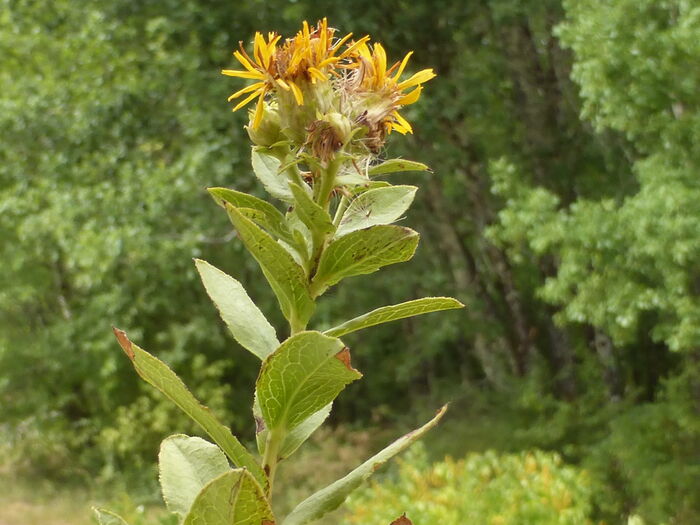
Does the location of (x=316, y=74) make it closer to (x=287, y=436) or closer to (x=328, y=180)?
(x=328, y=180)

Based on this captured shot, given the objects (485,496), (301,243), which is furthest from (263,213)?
(485,496)

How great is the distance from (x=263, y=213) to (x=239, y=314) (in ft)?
0.36

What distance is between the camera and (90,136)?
21.7 ft

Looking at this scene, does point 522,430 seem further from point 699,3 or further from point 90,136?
point 90,136

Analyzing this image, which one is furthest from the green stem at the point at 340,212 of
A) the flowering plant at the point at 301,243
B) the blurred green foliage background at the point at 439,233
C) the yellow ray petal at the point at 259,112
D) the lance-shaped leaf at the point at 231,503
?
the blurred green foliage background at the point at 439,233

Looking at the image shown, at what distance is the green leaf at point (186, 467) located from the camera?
770 mm

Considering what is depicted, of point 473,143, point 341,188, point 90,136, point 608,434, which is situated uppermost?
point 341,188

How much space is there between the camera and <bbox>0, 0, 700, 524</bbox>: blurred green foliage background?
4875 millimetres

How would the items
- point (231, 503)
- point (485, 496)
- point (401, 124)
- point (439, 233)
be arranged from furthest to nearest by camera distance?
point (439, 233), point (485, 496), point (401, 124), point (231, 503)

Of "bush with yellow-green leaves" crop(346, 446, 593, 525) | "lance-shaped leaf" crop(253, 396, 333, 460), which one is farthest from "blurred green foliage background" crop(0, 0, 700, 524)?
"lance-shaped leaf" crop(253, 396, 333, 460)

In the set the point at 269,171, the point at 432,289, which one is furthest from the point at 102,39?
the point at 269,171

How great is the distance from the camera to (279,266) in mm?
718

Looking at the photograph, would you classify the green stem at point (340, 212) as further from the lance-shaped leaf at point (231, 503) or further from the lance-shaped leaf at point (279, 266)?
the lance-shaped leaf at point (231, 503)

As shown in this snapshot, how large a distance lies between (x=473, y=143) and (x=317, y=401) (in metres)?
7.00
